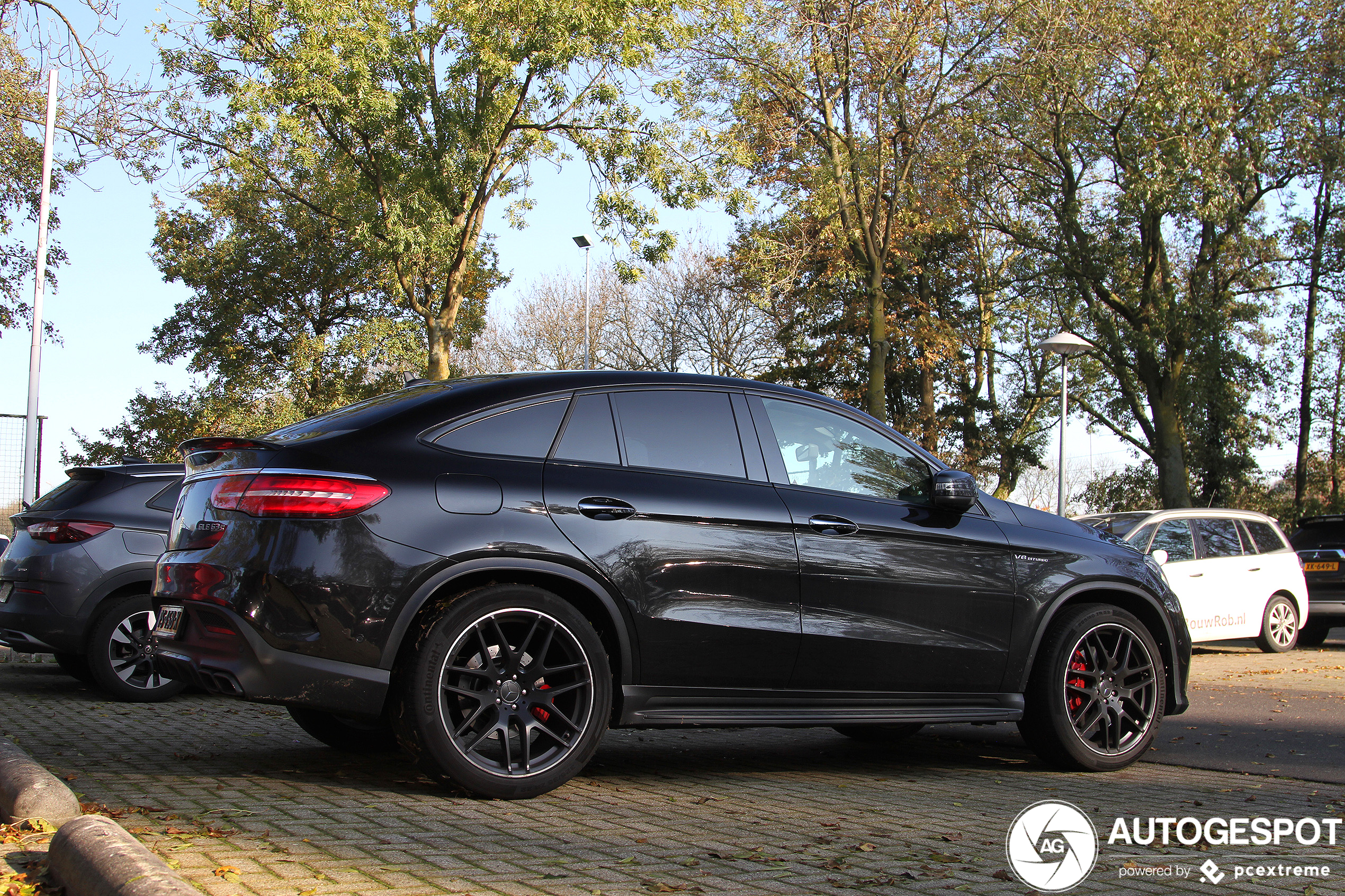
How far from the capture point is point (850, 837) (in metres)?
4.34

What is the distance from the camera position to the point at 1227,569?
526 inches

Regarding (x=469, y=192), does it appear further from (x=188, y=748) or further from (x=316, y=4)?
(x=188, y=748)

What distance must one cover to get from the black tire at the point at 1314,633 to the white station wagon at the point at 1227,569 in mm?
1013

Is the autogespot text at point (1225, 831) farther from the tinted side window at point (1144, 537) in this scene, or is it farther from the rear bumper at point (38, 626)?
the tinted side window at point (1144, 537)

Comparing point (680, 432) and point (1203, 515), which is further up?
point (680, 432)

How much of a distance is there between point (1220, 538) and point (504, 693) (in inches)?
440

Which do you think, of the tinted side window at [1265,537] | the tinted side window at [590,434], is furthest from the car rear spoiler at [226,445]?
the tinted side window at [1265,537]

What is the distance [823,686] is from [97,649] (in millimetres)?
5737

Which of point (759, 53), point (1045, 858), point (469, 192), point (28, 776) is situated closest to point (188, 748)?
point (28, 776)

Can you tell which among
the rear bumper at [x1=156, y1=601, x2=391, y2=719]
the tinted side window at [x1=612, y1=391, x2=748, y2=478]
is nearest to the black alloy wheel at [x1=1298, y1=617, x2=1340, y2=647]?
the tinted side window at [x1=612, y1=391, x2=748, y2=478]

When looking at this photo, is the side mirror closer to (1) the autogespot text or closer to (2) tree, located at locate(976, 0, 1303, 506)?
(1) the autogespot text

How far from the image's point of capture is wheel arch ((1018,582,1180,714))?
6.06 m

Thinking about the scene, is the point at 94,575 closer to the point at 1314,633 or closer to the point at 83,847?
the point at 83,847

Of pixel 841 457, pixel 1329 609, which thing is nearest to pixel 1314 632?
pixel 1329 609
